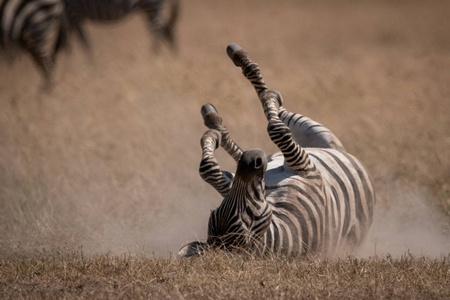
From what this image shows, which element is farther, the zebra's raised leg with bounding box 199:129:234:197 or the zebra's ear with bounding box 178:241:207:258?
the zebra's raised leg with bounding box 199:129:234:197

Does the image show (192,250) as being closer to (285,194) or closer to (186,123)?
(285,194)

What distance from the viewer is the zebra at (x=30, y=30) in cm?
1209

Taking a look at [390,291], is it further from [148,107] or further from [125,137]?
[148,107]

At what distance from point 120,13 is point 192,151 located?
6.41m

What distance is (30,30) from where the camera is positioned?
482 inches

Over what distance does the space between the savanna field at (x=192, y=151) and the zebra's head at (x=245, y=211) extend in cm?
14

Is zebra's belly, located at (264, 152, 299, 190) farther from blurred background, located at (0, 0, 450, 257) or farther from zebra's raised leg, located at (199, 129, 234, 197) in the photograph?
blurred background, located at (0, 0, 450, 257)

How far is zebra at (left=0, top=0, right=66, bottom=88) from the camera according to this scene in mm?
12086

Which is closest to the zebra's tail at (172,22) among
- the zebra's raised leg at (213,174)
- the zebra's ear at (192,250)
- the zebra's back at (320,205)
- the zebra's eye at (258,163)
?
the zebra's back at (320,205)

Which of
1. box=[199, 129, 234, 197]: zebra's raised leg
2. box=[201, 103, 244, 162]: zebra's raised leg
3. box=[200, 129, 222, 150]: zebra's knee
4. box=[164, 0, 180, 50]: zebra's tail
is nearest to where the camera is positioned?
box=[199, 129, 234, 197]: zebra's raised leg

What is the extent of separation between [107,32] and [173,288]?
11615mm

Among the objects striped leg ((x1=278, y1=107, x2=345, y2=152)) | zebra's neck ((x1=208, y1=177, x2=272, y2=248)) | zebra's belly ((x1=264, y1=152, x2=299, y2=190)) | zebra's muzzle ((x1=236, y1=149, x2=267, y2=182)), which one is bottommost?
zebra's neck ((x1=208, y1=177, x2=272, y2=248))

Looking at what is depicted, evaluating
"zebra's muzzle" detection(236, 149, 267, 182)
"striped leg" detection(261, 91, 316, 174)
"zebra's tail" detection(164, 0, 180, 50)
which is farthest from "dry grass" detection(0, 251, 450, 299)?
"zebra's tail" detection(164, 0, 180, 50)

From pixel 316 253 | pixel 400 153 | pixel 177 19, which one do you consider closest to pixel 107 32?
pixel 177 19
